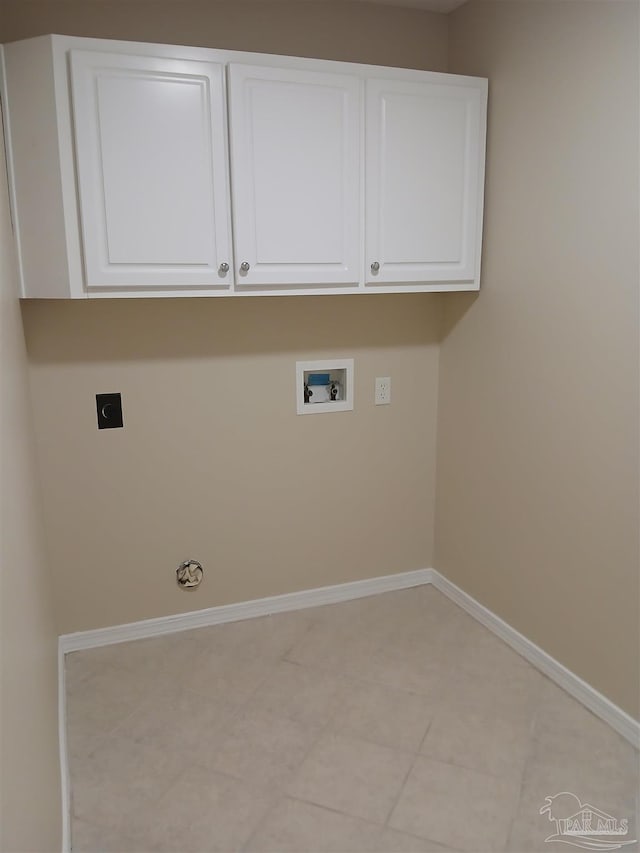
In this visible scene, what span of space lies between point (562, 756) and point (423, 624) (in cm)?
89

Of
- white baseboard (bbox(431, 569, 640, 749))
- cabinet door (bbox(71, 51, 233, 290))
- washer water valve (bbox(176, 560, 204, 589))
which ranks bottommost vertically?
white baseboard (bbox(431, 569, 640, 749))

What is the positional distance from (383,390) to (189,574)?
1.16 meters

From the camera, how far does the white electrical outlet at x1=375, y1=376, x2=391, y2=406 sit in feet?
9.87

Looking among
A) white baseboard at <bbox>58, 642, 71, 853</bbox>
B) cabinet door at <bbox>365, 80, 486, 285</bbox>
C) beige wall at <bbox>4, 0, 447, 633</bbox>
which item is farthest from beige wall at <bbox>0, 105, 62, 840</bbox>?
cabinet door at <bbox>365, 80, 486, 285</bbox>

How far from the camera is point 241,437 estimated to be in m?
2.82

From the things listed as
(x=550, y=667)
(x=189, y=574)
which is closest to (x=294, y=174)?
(x=189, y=574)

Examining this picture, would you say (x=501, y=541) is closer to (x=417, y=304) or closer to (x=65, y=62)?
(x=417, y=304)

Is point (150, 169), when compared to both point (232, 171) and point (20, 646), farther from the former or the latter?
point (20, 646)

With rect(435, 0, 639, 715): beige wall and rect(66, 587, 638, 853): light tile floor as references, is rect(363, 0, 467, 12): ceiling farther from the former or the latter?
rect(66, 587, 638, 853): light tile floor

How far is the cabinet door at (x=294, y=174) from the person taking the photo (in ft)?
7.38

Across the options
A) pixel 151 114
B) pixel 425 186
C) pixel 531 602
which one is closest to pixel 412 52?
pixel 425 186

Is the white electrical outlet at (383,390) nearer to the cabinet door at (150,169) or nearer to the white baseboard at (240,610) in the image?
the white baseboard at (240,610)

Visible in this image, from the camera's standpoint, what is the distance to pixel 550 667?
8.26 feet

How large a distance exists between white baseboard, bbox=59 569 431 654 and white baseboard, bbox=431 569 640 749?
0.26m
